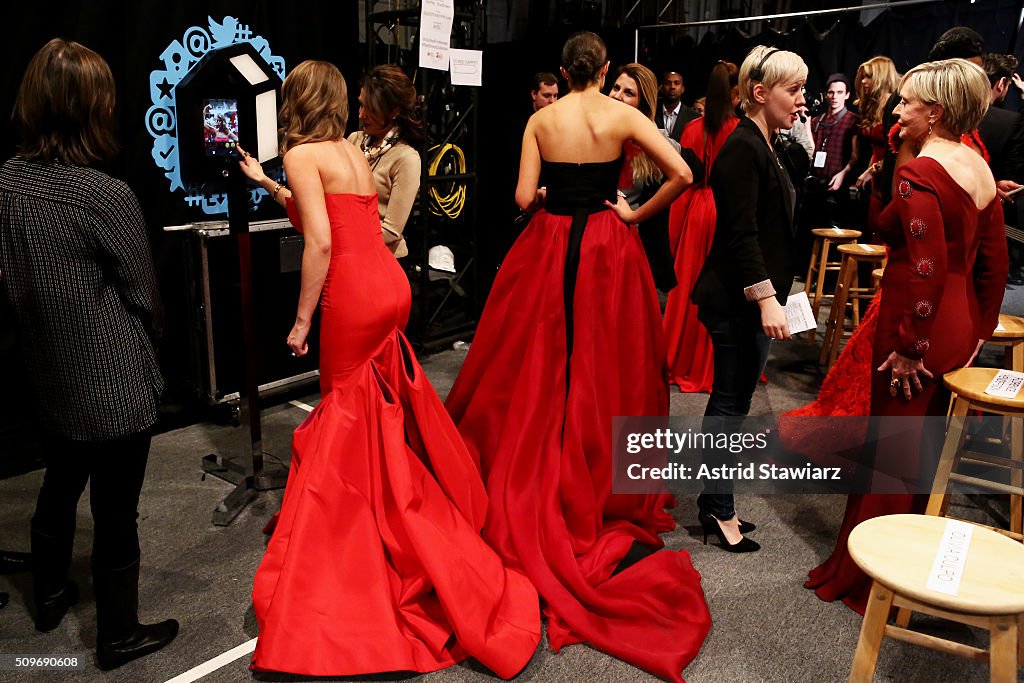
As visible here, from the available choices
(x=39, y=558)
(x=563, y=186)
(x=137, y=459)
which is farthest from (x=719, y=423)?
(x=39, y=558)

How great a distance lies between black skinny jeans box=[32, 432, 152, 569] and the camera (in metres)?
2.04

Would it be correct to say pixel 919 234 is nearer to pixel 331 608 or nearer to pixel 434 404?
pixel 434 404

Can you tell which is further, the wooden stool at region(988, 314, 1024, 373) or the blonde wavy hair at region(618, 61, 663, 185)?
the blonde wavy hair at region(618, 61, 663, 185)

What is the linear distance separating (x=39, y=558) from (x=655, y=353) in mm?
2087

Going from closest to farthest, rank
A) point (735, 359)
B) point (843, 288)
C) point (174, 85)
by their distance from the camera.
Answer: point (735, 359) < point (174, 85) < point (843, 288)

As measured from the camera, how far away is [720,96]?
4.03 m

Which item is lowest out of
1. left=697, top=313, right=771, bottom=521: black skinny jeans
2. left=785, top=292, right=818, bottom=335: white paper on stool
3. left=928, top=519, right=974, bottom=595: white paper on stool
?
left=928, top=519, right=974, bottom=595: white paper on stool

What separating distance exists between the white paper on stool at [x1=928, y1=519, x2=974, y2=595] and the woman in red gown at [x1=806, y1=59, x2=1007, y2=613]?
2.18 ft

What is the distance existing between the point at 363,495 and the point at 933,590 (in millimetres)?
1508

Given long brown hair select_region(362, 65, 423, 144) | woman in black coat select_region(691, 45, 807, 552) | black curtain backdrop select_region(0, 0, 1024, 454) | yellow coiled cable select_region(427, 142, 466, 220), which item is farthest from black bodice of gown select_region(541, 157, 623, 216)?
yellow coiled cable select_region(427, 142, 466, 220)

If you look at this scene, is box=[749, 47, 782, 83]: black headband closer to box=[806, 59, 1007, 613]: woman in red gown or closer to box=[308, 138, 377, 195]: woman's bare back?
box=[806, 59, 1007, 613]: woman in red gown

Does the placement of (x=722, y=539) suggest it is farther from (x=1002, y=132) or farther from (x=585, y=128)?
(x=1002, y=132)

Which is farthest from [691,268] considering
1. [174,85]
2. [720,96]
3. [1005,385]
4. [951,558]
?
[951,558]

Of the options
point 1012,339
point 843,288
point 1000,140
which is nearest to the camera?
point 1012,339
